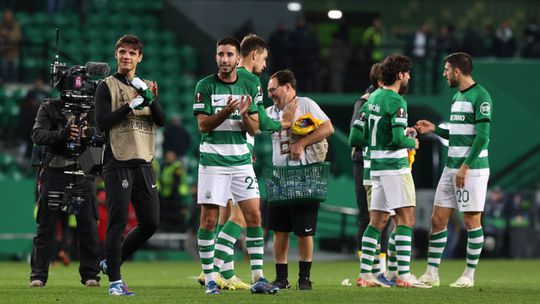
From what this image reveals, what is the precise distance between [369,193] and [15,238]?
33.8ft

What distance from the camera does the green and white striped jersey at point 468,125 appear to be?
13.1 m

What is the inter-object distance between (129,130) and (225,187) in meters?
0.95

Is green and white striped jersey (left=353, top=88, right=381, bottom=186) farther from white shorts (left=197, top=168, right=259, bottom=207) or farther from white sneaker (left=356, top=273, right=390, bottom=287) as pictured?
white shorts (left=197, top=168, right=259, bottom=207)

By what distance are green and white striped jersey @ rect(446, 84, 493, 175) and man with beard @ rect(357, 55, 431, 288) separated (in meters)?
0.75

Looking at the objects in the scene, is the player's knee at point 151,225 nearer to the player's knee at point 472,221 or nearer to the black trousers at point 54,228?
the black trousers at point 54,228

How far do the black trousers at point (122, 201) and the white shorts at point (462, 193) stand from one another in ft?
10.5

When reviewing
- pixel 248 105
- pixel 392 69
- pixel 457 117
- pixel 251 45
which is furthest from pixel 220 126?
pixel 457 117

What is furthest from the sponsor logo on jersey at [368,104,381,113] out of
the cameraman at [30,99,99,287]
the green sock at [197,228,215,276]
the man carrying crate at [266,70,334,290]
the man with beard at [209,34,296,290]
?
the cameraman at [30,99,99,287]

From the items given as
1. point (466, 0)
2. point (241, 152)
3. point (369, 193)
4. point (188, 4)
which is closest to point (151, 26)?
point (188, 4)

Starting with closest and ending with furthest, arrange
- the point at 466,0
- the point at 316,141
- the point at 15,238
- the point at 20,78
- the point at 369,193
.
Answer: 1. the point at 316,141
2. the point at 369,193
3. the point at 15,238
4. the point at 20,78
5. the point at 466,0

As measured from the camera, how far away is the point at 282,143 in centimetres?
1247

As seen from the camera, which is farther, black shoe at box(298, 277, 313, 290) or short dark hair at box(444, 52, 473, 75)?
short dark hair at box(444, 52, 473, 75)

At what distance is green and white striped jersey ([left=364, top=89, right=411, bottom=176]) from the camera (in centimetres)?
1240

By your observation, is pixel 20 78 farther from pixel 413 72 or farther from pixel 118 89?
pixel 118 89
